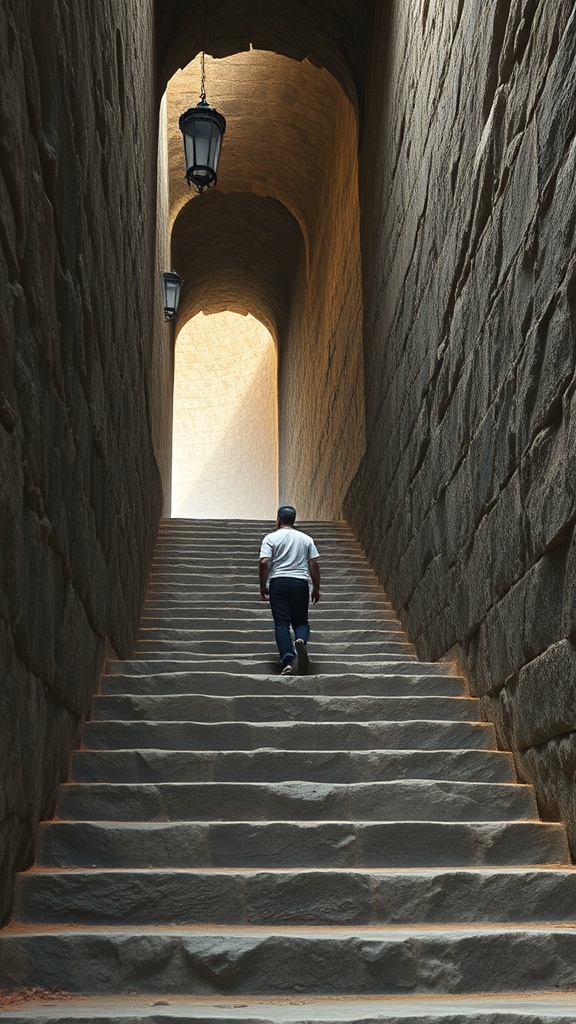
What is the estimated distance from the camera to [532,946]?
2.58 meters

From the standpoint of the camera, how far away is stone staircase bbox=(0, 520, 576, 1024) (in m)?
2.45

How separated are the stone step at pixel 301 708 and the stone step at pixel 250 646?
99 cm

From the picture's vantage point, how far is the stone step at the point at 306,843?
3.04 m

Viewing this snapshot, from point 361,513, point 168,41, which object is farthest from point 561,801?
point 168,41

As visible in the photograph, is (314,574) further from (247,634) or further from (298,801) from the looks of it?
(298,801)

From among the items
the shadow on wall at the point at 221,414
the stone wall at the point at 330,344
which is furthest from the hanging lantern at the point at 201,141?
the shadow on wall at the point at 221,414

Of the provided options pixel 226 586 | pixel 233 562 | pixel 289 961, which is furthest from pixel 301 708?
pixel 233 562

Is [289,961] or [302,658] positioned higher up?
[302,658]

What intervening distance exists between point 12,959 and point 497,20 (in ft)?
11.6

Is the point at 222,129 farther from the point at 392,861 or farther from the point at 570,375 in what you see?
the point at 392,861

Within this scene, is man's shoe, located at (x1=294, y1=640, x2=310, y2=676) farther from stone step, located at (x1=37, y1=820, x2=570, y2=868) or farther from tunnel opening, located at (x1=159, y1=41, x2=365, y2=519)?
tunnel opening, located at (x1=159, y1=41, x2=365, y2=519)

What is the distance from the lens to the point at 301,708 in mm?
4305

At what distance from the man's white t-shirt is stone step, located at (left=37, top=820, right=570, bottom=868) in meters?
2.34

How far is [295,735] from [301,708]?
1.13ft
